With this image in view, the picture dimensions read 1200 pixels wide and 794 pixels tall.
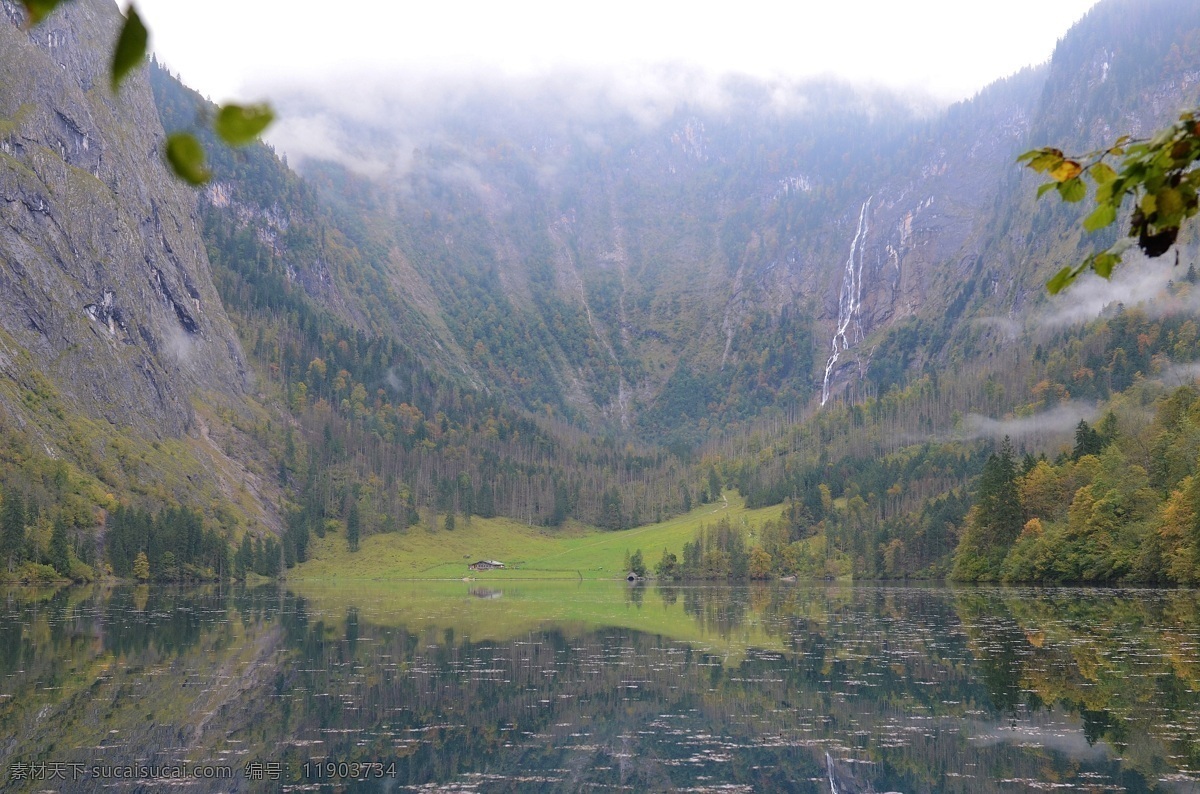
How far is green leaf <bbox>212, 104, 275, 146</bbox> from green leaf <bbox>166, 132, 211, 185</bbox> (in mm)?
140

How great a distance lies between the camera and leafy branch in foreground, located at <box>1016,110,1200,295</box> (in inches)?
279

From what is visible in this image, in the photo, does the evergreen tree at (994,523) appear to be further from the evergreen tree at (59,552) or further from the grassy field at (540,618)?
the evergreen tree at (59,552)

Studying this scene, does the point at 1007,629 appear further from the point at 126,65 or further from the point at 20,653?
the point at 126,65

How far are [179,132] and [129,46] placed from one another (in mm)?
427

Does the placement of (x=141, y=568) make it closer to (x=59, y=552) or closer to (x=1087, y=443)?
(x=59, y=552)

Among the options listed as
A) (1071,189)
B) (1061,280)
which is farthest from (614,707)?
(1071,189)

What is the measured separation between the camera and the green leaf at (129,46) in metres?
4.37

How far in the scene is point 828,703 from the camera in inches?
1651

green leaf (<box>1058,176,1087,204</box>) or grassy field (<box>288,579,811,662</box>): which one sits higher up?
green leaf (<box>1058,176,1087,204</box>)

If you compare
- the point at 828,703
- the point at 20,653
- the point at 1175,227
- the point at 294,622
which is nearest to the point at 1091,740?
the point at 828,703

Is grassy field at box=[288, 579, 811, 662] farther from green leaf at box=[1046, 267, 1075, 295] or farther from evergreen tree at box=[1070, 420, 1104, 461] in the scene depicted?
evergreen tree at box=[1070, 420, 1104, 461]

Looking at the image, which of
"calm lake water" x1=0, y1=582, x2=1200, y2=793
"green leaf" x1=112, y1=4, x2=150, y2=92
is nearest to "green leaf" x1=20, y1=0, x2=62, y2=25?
"green leaf" x1=112, y1=4, x2=150, y2=92

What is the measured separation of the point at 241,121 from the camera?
468cm

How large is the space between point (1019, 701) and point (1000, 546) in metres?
112
